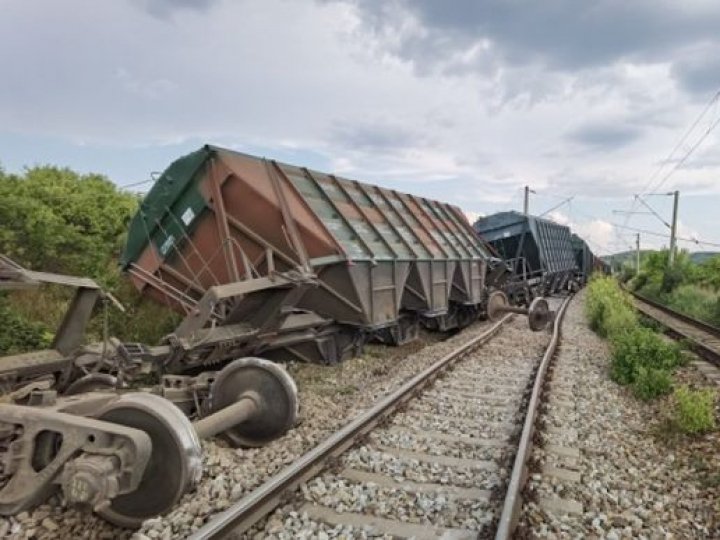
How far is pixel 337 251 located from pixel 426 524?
4.89 metres

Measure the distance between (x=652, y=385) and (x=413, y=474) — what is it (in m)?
4.87

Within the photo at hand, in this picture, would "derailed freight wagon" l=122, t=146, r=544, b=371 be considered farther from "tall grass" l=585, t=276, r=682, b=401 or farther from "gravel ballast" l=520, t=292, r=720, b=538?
"tall grass" l=585, t=276, r=682, b=401

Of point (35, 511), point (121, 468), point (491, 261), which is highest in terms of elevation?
point (491, 261)

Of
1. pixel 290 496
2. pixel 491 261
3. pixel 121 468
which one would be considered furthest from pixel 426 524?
pixel 491 261

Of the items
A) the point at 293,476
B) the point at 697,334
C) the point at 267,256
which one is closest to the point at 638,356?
the point at 267,256

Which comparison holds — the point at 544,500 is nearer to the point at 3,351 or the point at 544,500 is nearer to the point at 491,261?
the point at 3,351

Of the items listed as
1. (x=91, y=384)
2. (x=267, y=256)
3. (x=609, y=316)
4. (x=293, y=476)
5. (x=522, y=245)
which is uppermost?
(x=522, y=245)

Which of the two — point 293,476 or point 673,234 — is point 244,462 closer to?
point 293,476

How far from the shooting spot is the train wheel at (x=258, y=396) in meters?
5.15

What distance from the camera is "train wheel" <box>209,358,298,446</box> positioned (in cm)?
515

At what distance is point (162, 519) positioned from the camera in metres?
3.79

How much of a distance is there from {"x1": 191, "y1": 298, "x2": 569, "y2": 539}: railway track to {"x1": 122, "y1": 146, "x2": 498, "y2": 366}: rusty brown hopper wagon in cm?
189

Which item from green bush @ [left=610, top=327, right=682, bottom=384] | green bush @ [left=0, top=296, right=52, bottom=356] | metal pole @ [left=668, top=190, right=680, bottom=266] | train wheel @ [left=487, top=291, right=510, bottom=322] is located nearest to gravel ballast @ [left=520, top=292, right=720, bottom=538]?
green bush @ [left=610, top=327, right=682, bottom=384]

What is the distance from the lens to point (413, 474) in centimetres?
476
